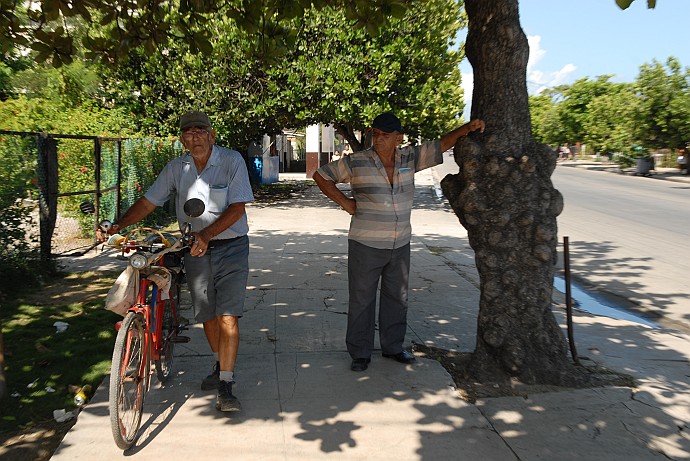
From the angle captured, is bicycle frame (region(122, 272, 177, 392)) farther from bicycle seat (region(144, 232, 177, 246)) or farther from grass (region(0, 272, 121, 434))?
grass (region(0, 272, 121, 434))

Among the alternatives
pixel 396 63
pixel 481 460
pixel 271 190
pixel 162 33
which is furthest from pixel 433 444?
pixel 271 190

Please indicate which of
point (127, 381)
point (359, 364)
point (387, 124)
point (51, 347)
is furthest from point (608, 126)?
point (127, 381)

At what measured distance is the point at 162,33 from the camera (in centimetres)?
646

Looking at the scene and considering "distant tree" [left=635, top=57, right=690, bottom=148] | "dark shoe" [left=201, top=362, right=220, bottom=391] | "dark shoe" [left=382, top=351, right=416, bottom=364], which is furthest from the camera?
"distant tree" [left=635, top=57, right=690, bottom=148]

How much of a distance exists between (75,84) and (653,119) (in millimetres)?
29037

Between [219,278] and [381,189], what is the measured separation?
133cm

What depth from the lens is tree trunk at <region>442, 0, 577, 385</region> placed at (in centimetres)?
459

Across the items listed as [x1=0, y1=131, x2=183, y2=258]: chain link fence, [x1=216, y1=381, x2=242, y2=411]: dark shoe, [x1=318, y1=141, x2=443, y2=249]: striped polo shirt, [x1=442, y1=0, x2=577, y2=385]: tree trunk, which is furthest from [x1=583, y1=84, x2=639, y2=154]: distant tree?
A: [x1=216, y1=381, x2=242, y2=411]: dark shoe

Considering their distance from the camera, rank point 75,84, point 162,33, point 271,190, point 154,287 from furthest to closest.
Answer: point 271,190
point 75,84
point 162,33
point 154,287

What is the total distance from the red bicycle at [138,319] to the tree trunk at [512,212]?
206 centimetres

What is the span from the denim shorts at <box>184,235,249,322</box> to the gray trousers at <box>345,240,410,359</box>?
0.98m

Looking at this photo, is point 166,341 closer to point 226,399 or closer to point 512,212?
point 226,399

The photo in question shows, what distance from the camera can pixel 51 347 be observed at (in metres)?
5.55

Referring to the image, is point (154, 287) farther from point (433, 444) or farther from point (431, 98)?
point (431, 98)
